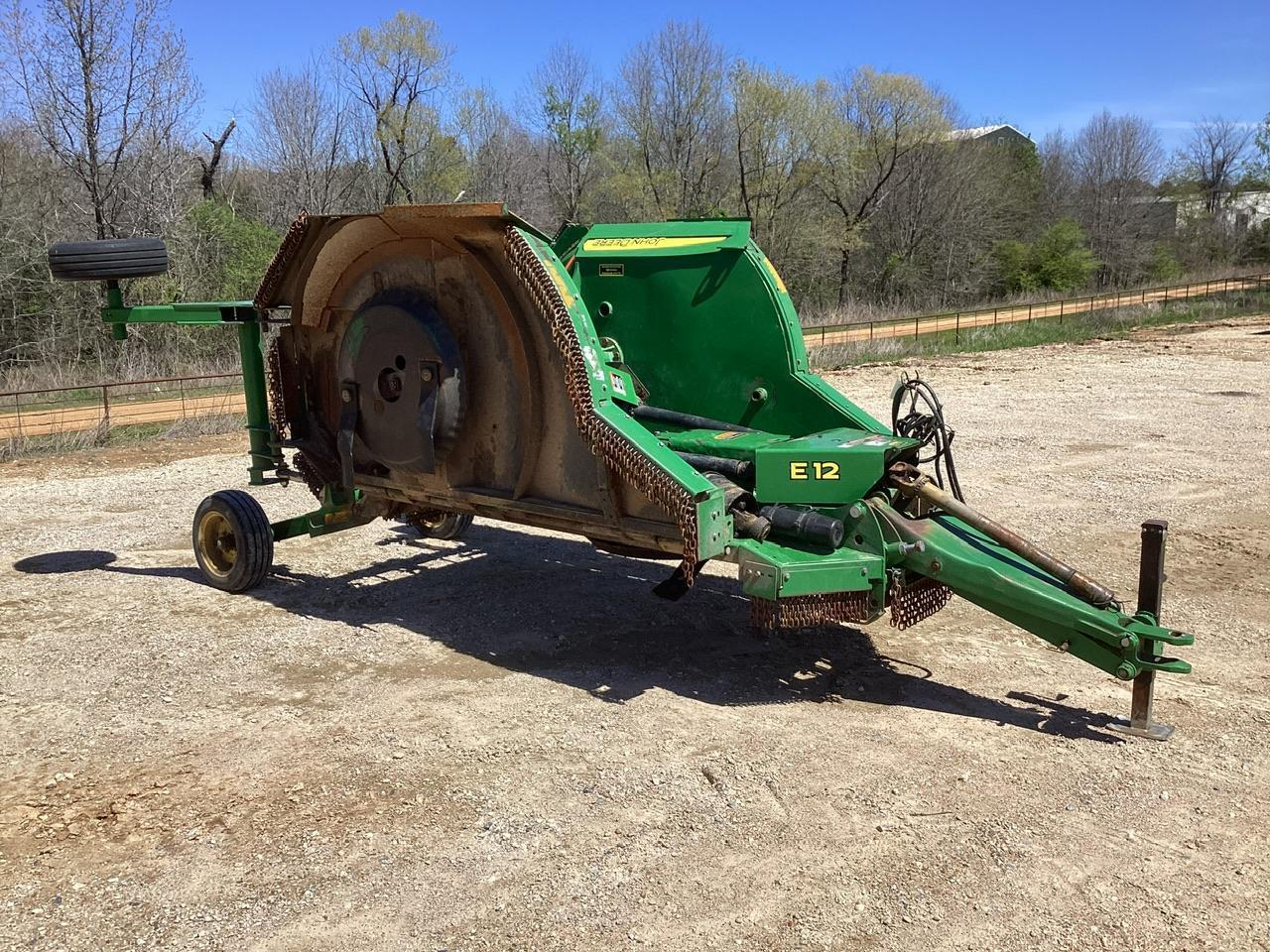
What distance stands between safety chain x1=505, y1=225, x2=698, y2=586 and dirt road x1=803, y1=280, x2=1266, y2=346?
17.4m

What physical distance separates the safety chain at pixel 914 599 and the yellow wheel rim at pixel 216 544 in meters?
4.11

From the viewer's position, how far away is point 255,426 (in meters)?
A: 6.81

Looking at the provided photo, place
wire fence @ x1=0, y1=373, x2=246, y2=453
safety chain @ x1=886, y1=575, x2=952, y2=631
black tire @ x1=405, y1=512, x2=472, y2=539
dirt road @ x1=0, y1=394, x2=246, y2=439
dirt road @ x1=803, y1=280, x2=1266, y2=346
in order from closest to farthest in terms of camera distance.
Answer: safety chain @ x1=886, y1=575, x2=952, y2=631 → black tire @ x1=405, y1=512, x2=472, y2=539 → wire fence @ x1=0, y1=373, x2=246, y2=453 → dirt road @ x1=0, y1=394, x2=246, y2=439 → dirt road @ x1=803, y1=280, x2=1266, y2=346

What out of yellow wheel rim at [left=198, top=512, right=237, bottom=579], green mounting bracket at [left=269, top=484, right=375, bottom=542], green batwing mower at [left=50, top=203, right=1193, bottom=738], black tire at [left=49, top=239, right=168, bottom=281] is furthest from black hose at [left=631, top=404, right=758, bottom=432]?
black tire at [left=49, top=239, right=168, bottom=281]

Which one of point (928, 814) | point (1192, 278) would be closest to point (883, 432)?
point (928, 814)

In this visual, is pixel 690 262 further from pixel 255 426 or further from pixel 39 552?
pixel 39 552

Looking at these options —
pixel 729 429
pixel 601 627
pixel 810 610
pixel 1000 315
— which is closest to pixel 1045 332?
pixel 1000 315

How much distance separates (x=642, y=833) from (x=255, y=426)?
412 centimetres

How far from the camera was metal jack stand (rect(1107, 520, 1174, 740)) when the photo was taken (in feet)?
14.8

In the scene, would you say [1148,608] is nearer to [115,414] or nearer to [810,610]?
[810,610]

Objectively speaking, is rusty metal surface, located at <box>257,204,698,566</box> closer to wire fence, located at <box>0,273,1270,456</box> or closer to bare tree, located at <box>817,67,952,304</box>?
wire fence, located at <box>0,273,1270,456</box>

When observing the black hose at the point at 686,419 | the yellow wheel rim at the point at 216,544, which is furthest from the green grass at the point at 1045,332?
the yellow wheel rim at the point at 216,544

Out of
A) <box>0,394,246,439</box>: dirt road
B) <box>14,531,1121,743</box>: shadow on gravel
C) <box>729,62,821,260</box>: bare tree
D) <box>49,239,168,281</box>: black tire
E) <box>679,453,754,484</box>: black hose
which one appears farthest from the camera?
<box>729,62,821,260</box>: bare tree

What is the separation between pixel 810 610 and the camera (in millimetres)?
4824
